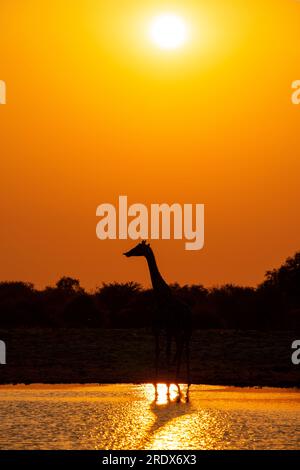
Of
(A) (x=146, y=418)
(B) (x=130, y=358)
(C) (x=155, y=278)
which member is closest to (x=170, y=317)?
(C) (x=155, y=278)

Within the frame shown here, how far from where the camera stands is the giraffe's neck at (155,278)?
27734 mm

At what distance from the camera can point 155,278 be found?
27.9 metres

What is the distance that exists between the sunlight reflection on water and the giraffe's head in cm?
325

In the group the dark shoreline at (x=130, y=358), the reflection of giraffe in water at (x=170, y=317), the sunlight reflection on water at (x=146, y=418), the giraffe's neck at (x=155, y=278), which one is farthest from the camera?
the dark shoreline at (x=130, y=358)

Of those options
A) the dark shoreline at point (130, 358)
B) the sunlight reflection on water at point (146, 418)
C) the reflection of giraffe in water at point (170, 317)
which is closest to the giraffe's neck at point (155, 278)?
the reflection of giraffe in water at point (170, 317)

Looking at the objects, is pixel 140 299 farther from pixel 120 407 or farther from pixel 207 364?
pixel 120 407

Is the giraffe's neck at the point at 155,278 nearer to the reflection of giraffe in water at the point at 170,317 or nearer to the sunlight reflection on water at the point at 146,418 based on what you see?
the reflection of giraffe in water at the point at 170,317

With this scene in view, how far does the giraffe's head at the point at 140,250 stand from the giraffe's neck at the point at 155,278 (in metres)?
0.12

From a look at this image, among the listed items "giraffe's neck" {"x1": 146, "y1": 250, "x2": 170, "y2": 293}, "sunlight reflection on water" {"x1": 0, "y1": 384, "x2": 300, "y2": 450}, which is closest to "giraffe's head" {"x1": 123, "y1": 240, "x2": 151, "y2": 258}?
"giraffe's neck" {"x1": 146, "y1": 250, "x2": 170, "y2": 293}

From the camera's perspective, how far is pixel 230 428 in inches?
830

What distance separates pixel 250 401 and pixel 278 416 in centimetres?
330

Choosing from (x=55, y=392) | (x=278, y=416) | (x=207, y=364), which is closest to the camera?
(x=278, y=416)

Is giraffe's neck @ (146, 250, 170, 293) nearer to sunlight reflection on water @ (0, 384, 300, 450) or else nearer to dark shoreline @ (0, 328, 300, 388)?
sunlight reflection on water @ (0, 384, 300, 450)
